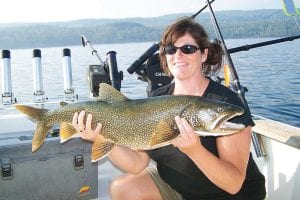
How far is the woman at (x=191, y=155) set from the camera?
3045 millimetres

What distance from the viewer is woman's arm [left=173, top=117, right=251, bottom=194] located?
2936mm

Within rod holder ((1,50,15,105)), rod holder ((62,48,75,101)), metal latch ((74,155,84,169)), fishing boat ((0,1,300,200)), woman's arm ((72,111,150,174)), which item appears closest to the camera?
woman's arm ((72,111,150,174))

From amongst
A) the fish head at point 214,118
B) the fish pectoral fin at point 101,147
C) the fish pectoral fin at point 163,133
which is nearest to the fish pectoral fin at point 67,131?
the fish pectoral fin at point 101,147

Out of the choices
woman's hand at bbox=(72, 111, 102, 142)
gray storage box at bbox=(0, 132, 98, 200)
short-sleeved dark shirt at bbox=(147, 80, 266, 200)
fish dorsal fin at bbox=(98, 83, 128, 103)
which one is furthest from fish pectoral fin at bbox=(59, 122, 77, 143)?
gray storage box at bbox=(0, 132, 98, 200)

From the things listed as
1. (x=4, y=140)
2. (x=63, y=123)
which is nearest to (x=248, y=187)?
(x=63, y=123)

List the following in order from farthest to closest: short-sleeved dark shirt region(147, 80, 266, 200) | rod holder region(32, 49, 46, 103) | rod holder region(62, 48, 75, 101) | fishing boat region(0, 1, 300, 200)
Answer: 1. rod holder region(62, 48, 75, 101)
2. rod holder region(32, 49, 46, 103)
3. fishing boat region(0, 1, 300, 200)
4. short-sleeved dark shirt region(147, 80, 266, 200)

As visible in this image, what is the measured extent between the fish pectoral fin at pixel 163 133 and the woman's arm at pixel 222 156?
0.20 feet

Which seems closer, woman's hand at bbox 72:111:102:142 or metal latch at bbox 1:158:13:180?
woman's hand at bbox 72:111:102:142

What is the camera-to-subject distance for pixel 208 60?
398 cm

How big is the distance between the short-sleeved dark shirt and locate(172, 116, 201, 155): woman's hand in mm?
405

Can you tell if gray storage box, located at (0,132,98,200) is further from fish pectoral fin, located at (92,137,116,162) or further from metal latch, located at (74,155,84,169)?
fish pectoral fin, located at (92,137,116,162)

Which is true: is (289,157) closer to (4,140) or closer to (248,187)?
(248,187)

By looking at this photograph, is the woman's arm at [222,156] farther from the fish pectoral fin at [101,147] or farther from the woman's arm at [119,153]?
the woman's arm at [119,153]

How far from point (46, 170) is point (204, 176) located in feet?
6.93
